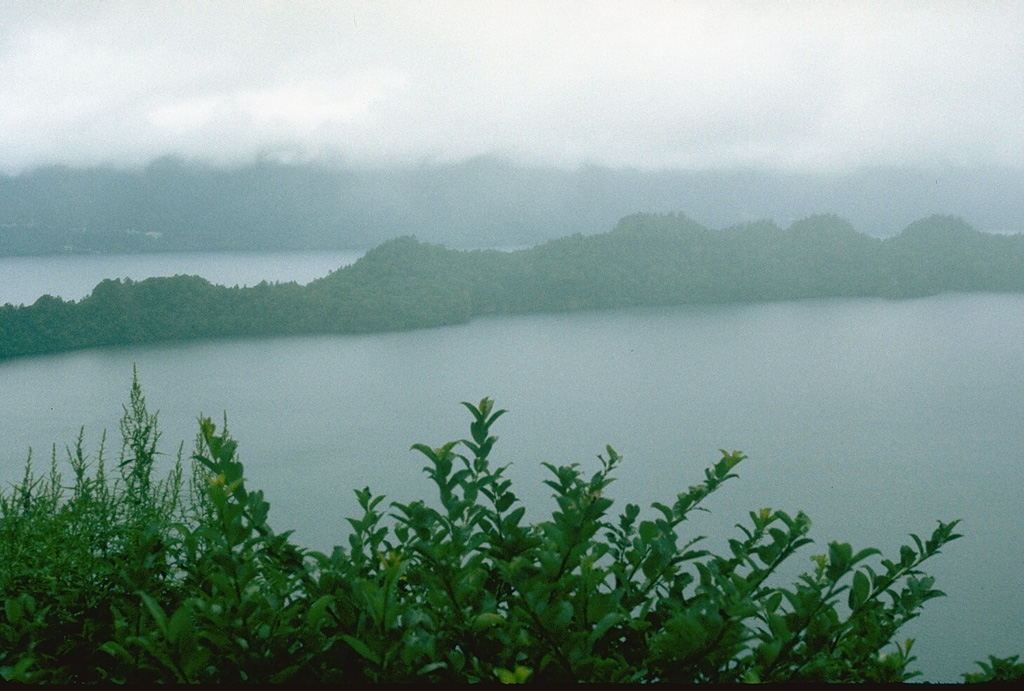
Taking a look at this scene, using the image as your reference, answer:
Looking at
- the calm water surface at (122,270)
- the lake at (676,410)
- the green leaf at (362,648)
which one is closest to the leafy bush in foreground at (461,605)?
the green leaf at (362,648)

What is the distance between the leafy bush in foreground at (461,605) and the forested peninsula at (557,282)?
3338mm

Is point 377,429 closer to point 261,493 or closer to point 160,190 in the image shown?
point 160,190

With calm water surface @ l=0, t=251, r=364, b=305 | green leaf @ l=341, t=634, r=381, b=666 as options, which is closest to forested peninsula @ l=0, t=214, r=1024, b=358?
calm water surface @ l=0, t=251, r=364, b=305

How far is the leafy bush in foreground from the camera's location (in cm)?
112

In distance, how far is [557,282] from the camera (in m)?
6.37

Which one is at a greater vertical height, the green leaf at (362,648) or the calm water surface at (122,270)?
the calm water surface at (122,270)

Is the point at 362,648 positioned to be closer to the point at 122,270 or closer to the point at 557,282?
the point at 122,270

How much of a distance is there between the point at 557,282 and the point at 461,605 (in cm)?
522

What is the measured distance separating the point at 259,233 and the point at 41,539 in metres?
3.19

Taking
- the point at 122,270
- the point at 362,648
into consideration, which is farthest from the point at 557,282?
the point at 362,648

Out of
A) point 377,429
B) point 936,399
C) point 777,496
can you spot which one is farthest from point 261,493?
point 936,399

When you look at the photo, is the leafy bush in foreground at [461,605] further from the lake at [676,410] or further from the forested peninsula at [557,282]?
the forested peninsula at [557,282]

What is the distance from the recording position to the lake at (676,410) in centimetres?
358

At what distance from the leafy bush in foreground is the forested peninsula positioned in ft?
11.0
